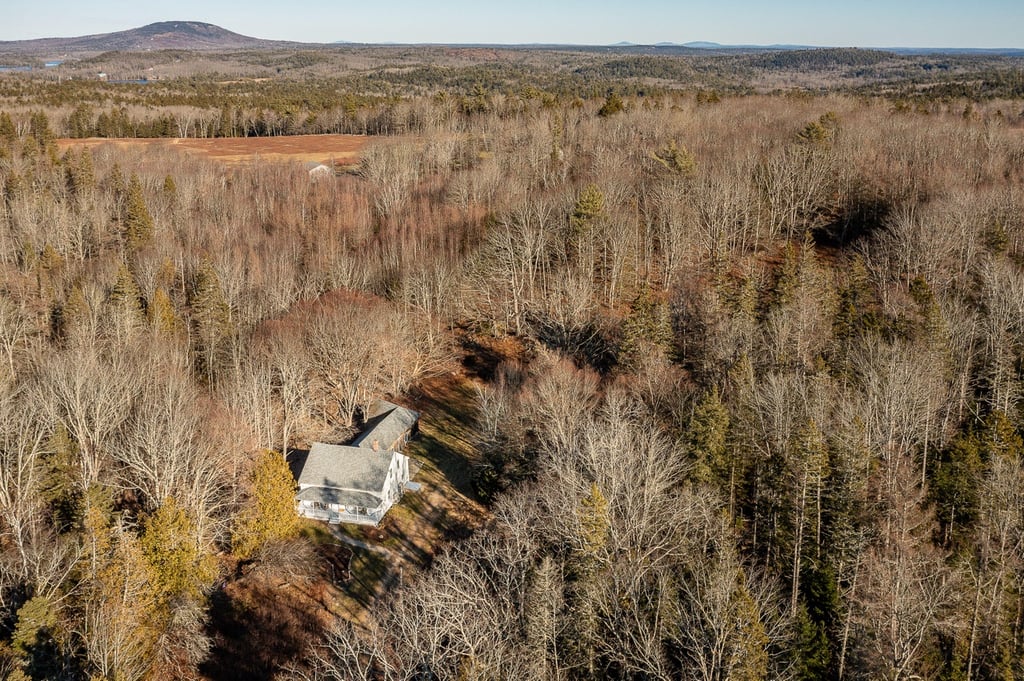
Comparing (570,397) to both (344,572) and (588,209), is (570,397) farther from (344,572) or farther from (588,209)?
(588,209)

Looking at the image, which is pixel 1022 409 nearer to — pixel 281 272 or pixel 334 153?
pixel 281 272

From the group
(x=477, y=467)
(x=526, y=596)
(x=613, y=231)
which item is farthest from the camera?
(x=613, y=231)

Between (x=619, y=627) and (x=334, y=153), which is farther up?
(x=334, y=153)

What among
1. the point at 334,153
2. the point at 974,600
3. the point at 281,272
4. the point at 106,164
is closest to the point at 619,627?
the point at 974,600

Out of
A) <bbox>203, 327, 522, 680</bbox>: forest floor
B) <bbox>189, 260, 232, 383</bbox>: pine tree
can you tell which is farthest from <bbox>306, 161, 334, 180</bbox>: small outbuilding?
<bbox>203, 327, 522, 680</bbox>: forest floor

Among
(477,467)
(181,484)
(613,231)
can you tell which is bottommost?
(477,467)

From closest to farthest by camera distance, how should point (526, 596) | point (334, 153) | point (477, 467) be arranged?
1. point (526, 596)
2. point (477, 467)
3. point (334, 153)

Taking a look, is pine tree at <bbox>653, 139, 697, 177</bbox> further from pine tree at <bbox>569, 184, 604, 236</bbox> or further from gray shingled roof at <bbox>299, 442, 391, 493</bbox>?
gray shingled roof at <bbox>299, 442, 391, 493</bbox>
